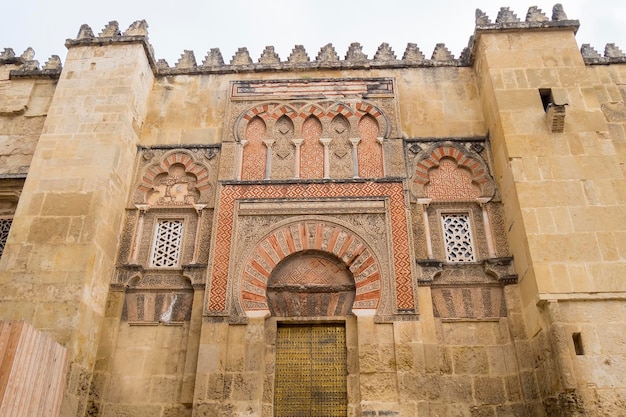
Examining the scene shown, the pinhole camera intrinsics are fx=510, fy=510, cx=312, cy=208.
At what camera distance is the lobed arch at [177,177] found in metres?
5.99

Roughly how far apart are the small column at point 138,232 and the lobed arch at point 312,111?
146 centimetres

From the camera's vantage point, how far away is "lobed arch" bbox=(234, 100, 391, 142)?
6.36 meters

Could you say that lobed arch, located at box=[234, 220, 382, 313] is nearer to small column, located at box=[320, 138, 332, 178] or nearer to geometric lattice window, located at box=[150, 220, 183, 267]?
small column, located at box=[320, 138, 332, 178]

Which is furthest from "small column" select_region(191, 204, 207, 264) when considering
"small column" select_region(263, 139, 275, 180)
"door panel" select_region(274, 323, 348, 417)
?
"door panel" select_region(274, 323, 348, 417)

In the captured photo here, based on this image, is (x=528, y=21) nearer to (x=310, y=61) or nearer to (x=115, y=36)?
(x=310, y=61)

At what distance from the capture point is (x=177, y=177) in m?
6.18

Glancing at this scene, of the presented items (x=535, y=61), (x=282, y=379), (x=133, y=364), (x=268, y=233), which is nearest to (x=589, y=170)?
(x=535, y=61)

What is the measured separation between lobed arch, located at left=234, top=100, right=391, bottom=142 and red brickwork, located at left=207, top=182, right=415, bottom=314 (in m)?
0.95

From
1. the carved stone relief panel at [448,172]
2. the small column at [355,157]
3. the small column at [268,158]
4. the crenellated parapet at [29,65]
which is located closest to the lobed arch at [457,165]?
the carved stone relief panel at [448,172]

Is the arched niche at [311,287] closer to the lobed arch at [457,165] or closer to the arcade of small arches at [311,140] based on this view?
the arcade of small arches at [311,140]

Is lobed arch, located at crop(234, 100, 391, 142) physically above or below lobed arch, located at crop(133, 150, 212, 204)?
above

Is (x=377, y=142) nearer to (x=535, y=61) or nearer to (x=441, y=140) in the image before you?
(x=441, y=140)

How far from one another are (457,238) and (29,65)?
6225 mm

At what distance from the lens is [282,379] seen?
4.95m
